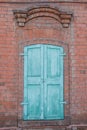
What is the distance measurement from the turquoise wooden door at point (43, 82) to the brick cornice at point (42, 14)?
68cm

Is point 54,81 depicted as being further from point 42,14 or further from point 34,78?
point 42,14

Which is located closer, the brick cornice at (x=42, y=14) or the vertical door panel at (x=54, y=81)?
the brick cornice at (x=42, y=14)

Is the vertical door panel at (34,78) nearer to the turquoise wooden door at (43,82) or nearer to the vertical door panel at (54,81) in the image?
the turquoise wooden door at (43,82)

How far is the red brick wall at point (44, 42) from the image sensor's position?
30.3 ft

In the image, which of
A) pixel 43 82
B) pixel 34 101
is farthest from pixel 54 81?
pixel 34 101

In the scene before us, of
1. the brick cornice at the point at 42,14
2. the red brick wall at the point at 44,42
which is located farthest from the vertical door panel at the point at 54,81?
the brick cornice at the point at 42,14

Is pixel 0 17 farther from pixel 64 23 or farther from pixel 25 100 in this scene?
pixel 25 100

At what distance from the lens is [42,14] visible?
9.28 meters

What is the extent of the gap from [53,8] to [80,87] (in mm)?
2131

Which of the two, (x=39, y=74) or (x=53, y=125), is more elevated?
(x=39, y=74)

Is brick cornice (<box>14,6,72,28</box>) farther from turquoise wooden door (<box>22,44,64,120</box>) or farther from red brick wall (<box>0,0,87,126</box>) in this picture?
turquoise wooden door (<box>22,44,64,120</box>)

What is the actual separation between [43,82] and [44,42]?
102cm

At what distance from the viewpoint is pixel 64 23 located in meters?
9.31

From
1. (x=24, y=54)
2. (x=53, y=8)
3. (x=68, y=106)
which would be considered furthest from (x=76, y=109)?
(x=53, y=8)
